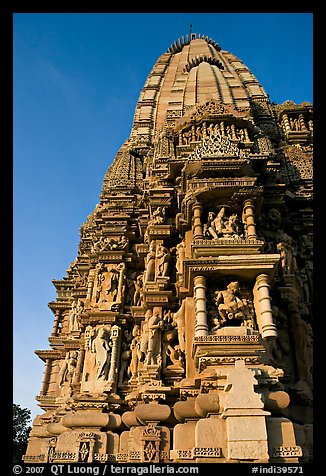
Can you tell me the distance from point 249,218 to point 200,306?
3008mm

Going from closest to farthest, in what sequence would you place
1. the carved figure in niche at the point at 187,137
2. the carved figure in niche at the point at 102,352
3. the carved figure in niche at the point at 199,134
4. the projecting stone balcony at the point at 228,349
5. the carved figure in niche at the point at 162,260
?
the projecting stone balcony at the point at 228,349 < the carved figure in niche at the point at 102,352 < the carved figure in niche at the point at 162,260 < the carved figure in niche at the point at 199,134 < the carved figure in niche at the point at 187,137

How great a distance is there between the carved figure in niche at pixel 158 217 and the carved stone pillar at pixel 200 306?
154 inches

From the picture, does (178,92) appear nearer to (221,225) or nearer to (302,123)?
(302,123)

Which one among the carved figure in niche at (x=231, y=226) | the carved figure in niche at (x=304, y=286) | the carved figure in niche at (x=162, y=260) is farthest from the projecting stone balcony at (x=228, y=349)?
the carved figure in niche at (x=304, y=286)

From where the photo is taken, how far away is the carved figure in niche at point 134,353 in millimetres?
11203

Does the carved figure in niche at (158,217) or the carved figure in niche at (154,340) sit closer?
the carved figure in niche at (154,340)

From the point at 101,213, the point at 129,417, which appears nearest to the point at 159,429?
the point at 129,417

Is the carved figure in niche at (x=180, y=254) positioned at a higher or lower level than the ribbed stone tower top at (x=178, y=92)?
lower

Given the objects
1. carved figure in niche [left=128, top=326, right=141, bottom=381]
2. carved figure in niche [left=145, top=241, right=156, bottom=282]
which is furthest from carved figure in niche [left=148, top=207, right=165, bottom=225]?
carved figure in niche [left=128, top=326, right=141, bottom=381]

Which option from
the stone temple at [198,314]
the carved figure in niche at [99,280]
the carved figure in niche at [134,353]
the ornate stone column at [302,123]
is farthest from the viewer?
the ornate stone column at [302,123]

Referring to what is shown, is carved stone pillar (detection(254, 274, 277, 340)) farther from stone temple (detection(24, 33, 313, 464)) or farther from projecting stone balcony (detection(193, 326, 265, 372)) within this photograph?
projecting stone balcony (detection(193, 326, 265, 372))

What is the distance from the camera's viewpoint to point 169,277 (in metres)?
11.9

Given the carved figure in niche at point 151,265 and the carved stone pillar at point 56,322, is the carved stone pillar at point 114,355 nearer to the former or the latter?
the carved figure in niche at point 151,265

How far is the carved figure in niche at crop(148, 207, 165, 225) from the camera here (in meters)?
13.1
